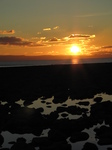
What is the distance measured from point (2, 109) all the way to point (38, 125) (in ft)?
16.1

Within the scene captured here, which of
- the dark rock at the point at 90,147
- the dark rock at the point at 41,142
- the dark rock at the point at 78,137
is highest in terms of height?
the dark rock at the point at 78,137

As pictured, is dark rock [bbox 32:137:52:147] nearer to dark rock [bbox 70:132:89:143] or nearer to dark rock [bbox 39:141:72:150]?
dark rock [bbox 39:141:72:150]

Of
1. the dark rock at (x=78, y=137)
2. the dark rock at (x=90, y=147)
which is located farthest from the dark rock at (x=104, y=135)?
the dark rock at (x=90, y=147)

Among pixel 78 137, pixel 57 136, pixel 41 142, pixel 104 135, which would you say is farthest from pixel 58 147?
pixel 104 135

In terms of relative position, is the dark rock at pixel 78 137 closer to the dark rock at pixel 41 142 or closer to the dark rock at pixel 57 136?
the dark rock at pixel 57 136

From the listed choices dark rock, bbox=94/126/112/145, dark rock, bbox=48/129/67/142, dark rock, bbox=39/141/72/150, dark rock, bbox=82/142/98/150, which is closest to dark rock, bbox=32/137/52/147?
dark rock, bbox=48/129/67/142

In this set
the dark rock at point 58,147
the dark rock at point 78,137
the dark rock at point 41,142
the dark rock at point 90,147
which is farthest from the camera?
the dark rock at point 78,137

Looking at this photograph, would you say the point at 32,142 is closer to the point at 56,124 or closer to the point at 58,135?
the point at 58,135

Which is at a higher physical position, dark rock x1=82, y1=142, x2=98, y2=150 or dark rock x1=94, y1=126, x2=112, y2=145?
dark rock x1=94, y1=126, x2=112, y2=145

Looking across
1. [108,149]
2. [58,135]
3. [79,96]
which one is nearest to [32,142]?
[58,135]

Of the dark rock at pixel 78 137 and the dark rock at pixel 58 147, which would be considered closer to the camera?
the dark rock at pixel 58 147

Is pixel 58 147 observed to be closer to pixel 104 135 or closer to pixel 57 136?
pixel 57 136

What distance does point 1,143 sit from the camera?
433 inches

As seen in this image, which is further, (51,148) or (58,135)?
(58,135)
